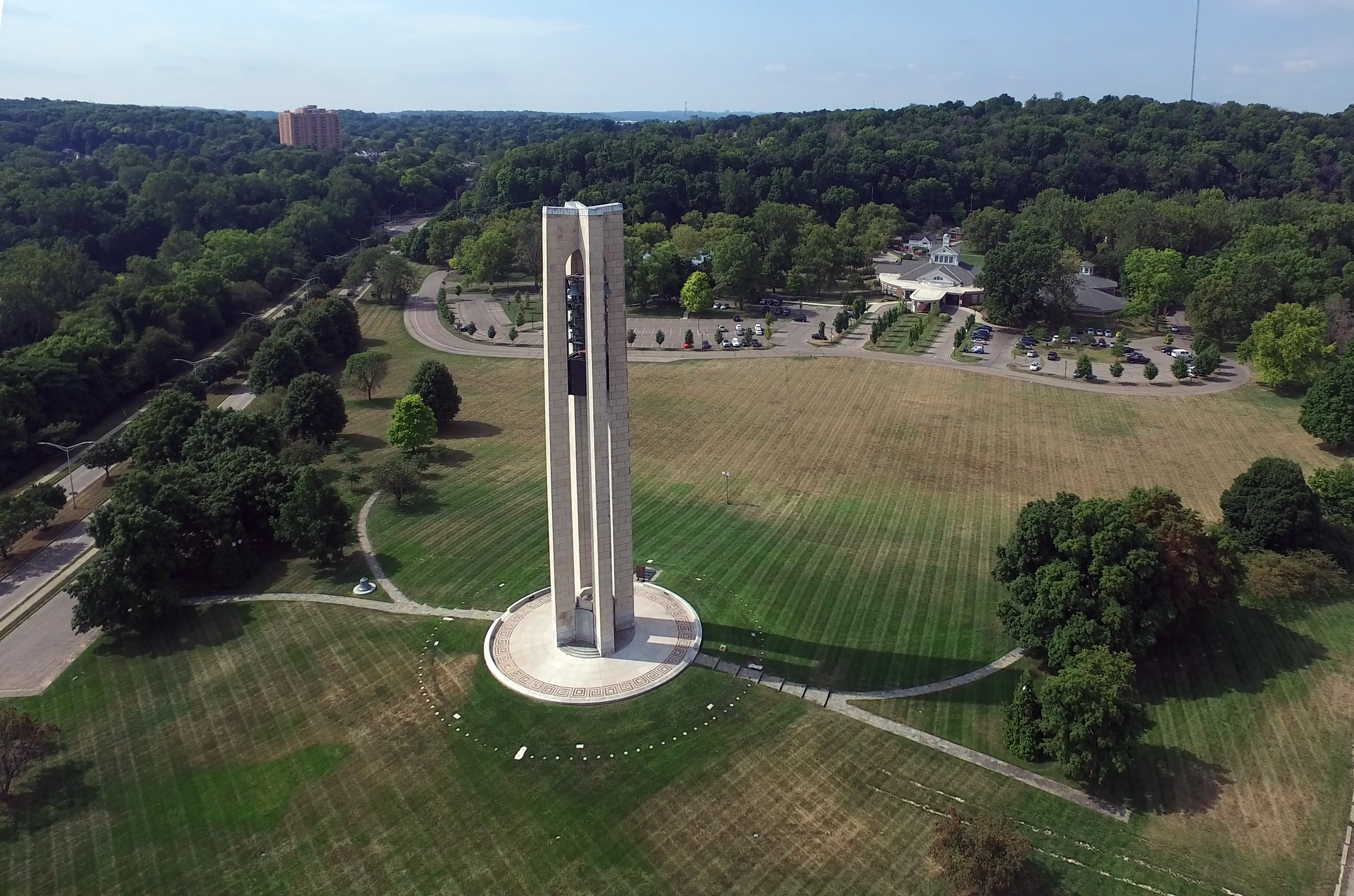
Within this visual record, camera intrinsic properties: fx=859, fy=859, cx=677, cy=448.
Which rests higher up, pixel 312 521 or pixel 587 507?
pixel 587 507

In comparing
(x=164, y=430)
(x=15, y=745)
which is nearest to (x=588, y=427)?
(x=15, y=745)

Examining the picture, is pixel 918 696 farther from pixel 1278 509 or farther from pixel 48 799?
pixel 48 799

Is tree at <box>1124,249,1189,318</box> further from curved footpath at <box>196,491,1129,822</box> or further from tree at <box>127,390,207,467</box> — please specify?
tree at <box>127,390,207,467</box>

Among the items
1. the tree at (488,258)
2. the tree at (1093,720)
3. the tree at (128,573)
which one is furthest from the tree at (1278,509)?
the tree at (488,258)

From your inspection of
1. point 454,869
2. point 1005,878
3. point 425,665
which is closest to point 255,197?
point 425,665

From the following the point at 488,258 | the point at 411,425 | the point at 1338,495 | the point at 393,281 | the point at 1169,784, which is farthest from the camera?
the point at 488,258

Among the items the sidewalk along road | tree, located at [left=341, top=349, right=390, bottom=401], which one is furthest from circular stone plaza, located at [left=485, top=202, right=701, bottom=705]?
tree, located at [left=341, top=349, right=390, bottom=401]
